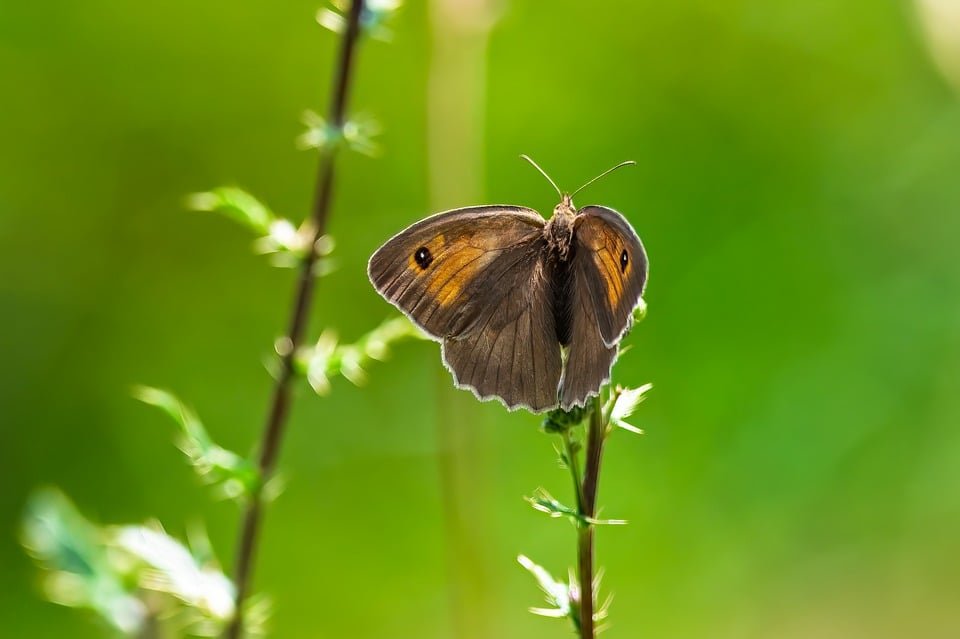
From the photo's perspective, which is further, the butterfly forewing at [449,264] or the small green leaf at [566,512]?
the butterfly forewing at [449,264]

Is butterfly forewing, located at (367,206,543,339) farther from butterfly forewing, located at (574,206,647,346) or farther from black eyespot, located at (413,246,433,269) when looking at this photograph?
butterfly forewing, located at (574,206,647,346)

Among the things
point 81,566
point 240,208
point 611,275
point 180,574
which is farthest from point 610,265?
point 81,566

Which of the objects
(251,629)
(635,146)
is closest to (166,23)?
(635,146)

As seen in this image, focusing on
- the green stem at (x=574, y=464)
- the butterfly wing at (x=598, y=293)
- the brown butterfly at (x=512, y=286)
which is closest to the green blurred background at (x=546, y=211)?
the brown butterfly at (x=512, y=286)

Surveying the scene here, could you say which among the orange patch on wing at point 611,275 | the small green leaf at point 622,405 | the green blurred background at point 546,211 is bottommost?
the small green leaf at point 622,405

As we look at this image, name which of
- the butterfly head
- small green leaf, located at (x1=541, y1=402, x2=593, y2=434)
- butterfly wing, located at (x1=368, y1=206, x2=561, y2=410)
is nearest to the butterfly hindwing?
butterfly wing, located at (x1=368, y1=206, x2=561, y2=410)

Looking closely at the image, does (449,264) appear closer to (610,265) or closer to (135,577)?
(610,265)

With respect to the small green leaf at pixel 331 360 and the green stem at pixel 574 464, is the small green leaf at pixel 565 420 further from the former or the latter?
the small green leaf at pixel 331 360
